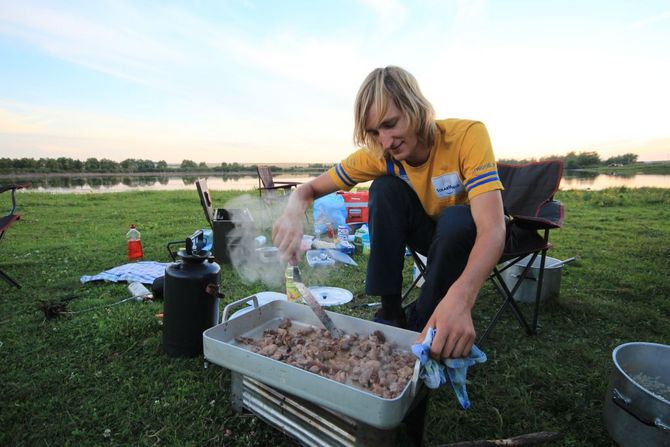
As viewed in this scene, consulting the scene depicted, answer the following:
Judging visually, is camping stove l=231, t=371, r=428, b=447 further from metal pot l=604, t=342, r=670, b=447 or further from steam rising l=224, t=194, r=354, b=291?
steam rising l=224, t=194, r=354, b=291

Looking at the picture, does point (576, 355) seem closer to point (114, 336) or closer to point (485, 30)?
point (114, 336)

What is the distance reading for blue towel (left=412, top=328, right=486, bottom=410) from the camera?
1057 millimetres

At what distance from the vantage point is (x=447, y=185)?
178 cm

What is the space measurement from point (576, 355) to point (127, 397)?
250 cm

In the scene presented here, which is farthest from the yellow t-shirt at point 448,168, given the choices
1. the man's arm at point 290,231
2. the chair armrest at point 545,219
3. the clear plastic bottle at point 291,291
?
the clear plastic bottle at point 291,291

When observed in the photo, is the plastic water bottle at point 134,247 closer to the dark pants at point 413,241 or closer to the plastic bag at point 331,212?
the plastic bag at point 331,212

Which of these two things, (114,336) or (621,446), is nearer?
(621,446)

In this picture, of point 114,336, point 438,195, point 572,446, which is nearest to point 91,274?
point 114,336

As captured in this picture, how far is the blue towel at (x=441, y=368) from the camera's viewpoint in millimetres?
1057

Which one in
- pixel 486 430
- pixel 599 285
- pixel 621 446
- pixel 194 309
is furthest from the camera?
pixel 599 285

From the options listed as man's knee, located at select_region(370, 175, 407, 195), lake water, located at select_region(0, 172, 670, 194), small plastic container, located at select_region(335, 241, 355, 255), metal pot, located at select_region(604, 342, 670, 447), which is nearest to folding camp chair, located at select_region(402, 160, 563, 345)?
man's knee, located at select_region(370, 175, 407, 195)

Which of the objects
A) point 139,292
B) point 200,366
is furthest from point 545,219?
point 139,292

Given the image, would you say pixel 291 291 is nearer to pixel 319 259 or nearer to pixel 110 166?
pixel 319 259

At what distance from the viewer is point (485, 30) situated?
19.8ft
